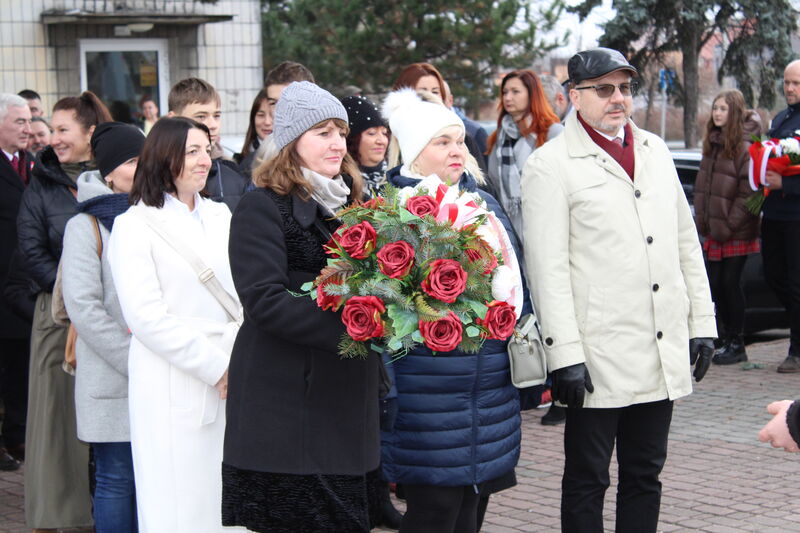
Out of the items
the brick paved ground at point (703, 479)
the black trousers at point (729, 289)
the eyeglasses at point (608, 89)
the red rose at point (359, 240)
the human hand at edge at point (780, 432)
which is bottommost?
the brick paved ground at point (703, 479)

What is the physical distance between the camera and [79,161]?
572 cm

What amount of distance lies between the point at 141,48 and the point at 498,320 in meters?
13.7

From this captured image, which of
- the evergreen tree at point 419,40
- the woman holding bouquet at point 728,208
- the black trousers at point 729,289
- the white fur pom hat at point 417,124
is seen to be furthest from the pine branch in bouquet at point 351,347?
the evergreen tree at point 419,40

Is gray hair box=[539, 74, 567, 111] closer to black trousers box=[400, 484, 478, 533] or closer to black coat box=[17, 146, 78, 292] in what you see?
black coat box=[17, 146, 78, 292]

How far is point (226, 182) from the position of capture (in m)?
6.14

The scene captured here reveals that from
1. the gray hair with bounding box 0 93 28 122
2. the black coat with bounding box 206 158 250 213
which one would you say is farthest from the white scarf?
the gray hair with bounding box 0 93 28 122

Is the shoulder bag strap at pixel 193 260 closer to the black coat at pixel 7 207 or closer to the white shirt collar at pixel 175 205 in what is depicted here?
the white shirt collar at pixel 175 205

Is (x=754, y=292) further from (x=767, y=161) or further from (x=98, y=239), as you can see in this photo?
(x=98, y=239)

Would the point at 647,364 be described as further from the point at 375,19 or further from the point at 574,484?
the point at 375,19

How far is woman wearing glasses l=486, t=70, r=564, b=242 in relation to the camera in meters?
7.20

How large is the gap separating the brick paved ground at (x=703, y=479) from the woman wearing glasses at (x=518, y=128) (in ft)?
5.34

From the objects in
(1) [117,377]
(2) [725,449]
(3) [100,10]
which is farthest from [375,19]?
(1) [117,377]

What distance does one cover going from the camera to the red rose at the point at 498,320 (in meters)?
3.56

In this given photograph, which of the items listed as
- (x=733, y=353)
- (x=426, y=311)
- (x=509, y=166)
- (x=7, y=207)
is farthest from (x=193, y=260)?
(x=733, y=353)
